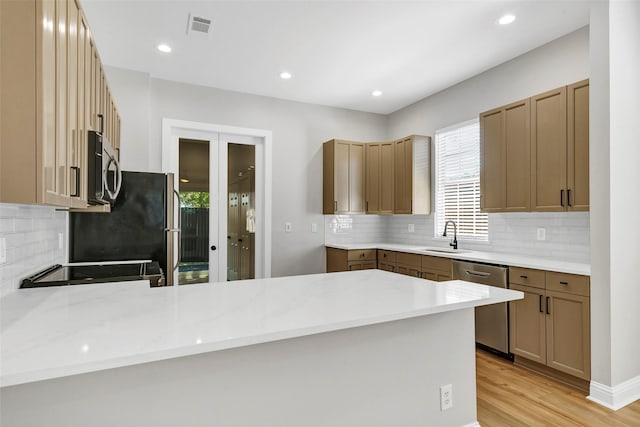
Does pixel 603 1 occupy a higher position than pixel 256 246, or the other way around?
pixel 603 1

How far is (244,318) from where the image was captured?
127cm

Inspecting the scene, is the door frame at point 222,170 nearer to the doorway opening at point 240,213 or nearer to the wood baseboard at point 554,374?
the doorway opening at point 240,213

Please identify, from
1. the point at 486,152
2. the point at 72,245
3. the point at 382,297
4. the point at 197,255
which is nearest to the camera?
the point at 382,297

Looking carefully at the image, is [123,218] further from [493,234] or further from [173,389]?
[493,234]

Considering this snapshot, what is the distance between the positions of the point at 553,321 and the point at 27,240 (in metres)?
3.49

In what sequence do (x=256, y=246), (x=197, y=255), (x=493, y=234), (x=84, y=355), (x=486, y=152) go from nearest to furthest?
1. (x=84, y=355)
2. (x=486, y=152)
3. (x=493, y=234)
4. (x=197, y=255)
5. (x=256, y=246)

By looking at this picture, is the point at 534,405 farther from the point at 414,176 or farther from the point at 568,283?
the point at 414,176

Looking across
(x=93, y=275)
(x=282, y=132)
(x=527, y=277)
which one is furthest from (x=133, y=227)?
(x=527, y=277)

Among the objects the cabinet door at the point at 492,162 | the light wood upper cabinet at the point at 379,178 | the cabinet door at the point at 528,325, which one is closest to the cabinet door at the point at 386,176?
the light wood upper cabinet at the point at 379,178

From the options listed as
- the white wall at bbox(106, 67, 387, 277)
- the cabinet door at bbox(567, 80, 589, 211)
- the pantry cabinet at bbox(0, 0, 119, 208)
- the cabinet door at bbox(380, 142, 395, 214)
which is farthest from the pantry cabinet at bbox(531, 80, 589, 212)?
the pantry cabinet at bbox(0, 0, 119, 208)

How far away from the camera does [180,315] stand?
51.4 inches

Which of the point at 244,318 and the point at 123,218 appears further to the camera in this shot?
the point at 123,218

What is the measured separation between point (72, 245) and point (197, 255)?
1.48m

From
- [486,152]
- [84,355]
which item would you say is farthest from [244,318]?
[486,152]
